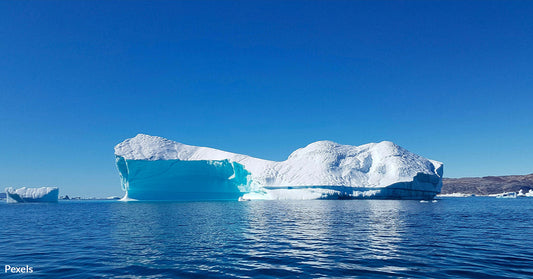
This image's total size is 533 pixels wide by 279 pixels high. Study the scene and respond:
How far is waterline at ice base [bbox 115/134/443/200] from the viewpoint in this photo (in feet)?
205

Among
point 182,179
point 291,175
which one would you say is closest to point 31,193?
point 182,179

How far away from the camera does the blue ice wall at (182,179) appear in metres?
61.8

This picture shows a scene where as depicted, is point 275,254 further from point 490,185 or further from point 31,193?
point 490,185

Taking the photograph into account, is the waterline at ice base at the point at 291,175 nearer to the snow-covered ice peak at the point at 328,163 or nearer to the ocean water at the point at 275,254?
the snow-covered ice peak at the point at 328,163

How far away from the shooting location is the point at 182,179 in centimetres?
6444

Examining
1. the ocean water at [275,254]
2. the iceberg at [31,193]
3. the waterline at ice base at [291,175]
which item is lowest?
the iceberg at [31,193]

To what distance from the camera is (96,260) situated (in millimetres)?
10281

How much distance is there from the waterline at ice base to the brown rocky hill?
398 feet

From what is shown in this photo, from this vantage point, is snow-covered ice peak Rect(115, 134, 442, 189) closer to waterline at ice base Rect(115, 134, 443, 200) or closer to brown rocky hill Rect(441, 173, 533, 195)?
waterline at ice base Rect(115, 134, 443, 200)

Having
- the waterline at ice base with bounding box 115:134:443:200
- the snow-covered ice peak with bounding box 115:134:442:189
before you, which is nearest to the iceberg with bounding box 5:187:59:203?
the waterline at ice base with bounding box 115:134:443:200

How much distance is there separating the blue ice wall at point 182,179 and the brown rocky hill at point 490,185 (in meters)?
152

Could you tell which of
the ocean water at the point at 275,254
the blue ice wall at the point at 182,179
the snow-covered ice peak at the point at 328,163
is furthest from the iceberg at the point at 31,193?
the ocean water at the point at 275,254

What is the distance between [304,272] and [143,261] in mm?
5130

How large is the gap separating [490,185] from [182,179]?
173m
